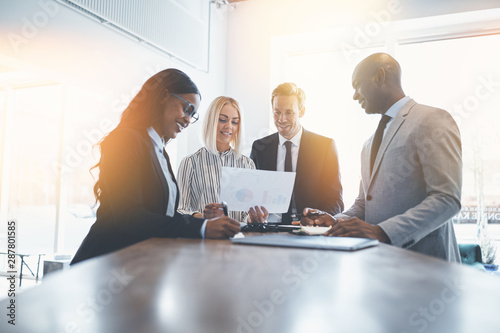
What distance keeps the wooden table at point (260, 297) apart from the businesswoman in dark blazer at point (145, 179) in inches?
17.3

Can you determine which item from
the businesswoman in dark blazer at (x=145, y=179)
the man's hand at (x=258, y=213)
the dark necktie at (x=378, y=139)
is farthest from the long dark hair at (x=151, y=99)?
the dark necktie at (x=378, y=139)

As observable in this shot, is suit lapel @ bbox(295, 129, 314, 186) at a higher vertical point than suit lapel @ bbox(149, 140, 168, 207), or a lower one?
higher

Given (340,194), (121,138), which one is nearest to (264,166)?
(340,194)

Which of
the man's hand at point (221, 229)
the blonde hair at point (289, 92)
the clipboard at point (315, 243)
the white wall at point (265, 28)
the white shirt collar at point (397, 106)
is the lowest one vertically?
the clipboard at point (315, 243)

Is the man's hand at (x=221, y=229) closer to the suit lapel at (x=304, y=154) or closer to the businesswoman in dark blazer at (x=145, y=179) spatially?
the businesswoman in dark blazer at (x=145, y=179)

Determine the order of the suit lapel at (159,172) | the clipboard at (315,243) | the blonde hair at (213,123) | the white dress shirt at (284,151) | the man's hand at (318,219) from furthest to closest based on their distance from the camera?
the white dress shirt at (284,151)
the blonde hair at (213,123)
the man's hand at (318,219)
the suit lapel at (159,172)
the clipboard at (315,243)

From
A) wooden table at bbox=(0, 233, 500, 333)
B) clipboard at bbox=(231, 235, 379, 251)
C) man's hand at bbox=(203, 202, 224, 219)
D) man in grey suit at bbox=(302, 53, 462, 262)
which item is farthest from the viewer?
man's hand at bbox=(203, 202, 224, 219)

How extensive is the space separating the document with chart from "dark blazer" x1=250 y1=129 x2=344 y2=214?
103 cm

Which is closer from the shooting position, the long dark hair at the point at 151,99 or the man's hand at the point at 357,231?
the man's hand at the point at 357,231

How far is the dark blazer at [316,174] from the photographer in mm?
2926

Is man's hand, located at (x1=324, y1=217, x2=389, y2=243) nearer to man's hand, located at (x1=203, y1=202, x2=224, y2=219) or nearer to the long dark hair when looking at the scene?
man's hand, located at (x1=203, y1=202, x2=224, y2=219)

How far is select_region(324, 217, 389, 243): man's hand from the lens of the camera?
1414mm

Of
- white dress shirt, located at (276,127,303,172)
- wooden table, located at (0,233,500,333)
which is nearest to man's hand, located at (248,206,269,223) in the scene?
wooden table, located at (0,233,500,333)

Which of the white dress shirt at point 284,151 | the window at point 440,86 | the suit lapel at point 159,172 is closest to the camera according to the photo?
the suit lapel at point 159,172
